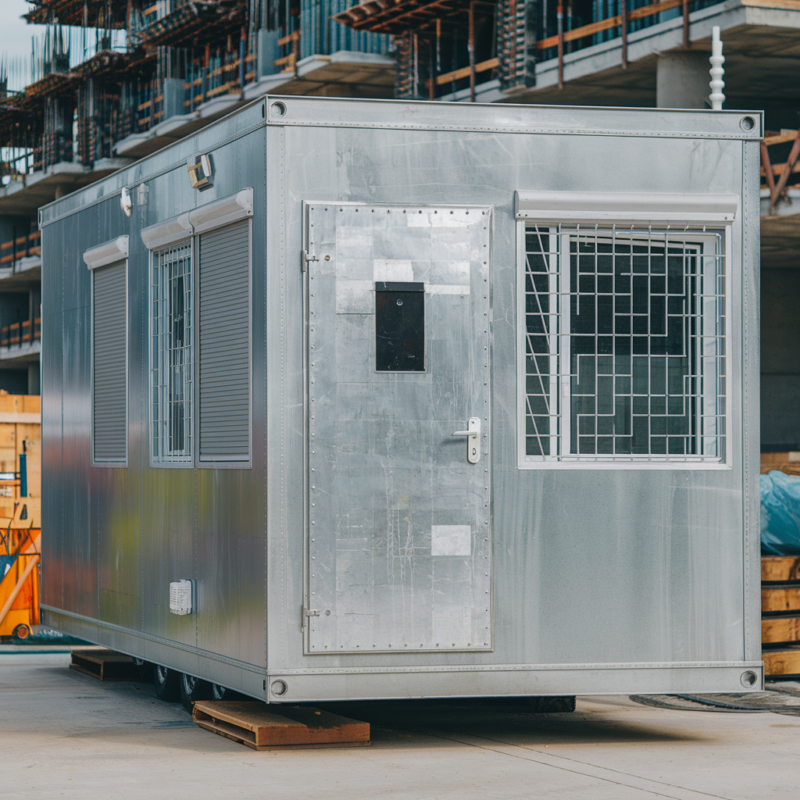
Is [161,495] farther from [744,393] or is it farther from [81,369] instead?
[744,393]

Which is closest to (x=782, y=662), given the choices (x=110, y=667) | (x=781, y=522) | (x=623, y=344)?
(x=781, y=522)

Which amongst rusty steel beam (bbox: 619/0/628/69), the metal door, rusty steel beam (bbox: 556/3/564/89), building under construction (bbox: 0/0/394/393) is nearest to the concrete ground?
the metal door

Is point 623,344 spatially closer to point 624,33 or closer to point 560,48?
point 624,33

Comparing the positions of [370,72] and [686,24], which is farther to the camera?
[370,72]

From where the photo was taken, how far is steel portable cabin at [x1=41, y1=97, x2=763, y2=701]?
8195 mm

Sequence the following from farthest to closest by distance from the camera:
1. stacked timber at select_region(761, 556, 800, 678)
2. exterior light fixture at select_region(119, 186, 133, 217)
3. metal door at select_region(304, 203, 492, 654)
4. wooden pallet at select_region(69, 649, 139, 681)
A: 1. wooden pallet at select_region(69, 649, 139, 681)
2. stacked timber at select_region(761, 556, 800, 678)
3. exterior light fixture at select_region(119, 186, 133, 217)
4. metal door at select_region(304, 203, 492, 654)

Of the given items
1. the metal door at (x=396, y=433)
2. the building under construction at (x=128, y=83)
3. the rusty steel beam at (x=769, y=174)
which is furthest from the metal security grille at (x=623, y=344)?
the building under construction at (x=128, y=83)

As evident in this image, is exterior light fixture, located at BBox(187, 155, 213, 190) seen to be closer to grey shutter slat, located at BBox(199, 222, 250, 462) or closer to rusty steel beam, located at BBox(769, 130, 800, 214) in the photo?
grey shutter slat, located at BBox(199, 222, 250, 462)

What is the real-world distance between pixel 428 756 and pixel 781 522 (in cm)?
440

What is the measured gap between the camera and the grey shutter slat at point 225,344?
339 inches

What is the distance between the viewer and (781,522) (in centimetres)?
1125

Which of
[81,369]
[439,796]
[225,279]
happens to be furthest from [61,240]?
[439,796]

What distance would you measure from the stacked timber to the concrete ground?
617 millimetres

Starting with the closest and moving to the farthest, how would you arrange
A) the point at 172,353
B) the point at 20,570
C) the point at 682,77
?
1. the point at 172,353
2. the point at 20,570
3. the point at 682,77
